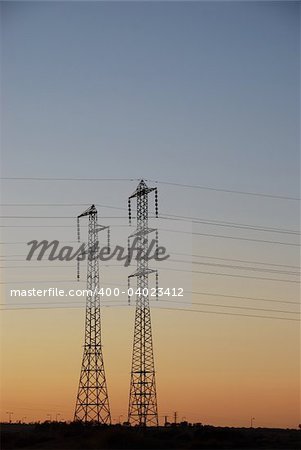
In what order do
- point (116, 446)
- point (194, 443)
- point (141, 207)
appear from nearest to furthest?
1. point (116, 446)
2. point (194, 443)
3. point (141, 207)

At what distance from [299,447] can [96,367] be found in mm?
21447

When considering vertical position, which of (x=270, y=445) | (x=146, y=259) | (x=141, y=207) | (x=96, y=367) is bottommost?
(x=270, y=445)

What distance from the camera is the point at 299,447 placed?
87.2 m

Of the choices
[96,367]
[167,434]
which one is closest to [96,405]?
[96,367]

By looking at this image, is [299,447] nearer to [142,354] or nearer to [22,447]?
[142,354]

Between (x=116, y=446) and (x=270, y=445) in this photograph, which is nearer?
(x=116, y=446)

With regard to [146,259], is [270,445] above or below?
below

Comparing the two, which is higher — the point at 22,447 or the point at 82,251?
the point at 82,251

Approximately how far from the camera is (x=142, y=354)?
86.8 meters

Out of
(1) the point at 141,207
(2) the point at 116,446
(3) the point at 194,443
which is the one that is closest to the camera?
(2) the point at 116,446

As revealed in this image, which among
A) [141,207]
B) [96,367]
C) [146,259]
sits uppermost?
[141,207]

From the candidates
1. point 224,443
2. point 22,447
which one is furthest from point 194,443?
point 22,447

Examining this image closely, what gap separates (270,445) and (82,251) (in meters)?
27.4

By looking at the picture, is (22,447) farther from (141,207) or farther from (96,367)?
(141,207)
